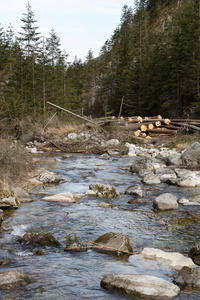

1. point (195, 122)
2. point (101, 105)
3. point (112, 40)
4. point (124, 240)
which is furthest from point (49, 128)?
point (112, 40)

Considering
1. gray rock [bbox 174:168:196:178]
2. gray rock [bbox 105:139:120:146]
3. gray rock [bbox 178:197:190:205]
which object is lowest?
gray rock [bbox 178:197:190:205]

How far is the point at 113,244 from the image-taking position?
5008 mm

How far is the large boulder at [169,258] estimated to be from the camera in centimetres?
447

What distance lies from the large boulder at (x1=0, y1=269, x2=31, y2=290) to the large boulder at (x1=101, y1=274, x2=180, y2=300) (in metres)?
0.96

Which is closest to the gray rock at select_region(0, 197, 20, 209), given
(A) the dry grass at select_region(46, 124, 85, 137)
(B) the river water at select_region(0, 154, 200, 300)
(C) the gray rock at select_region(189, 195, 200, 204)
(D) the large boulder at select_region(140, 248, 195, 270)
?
(B) the river water at select_region(0, 154, 200, 300)

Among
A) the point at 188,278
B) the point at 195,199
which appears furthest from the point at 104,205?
the point at 188,278

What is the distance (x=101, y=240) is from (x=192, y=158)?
8425 millimetres

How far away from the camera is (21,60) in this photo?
29.0 meters

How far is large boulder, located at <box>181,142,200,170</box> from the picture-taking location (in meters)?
12.5

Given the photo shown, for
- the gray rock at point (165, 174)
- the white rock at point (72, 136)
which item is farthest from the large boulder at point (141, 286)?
the white rock at point (72, 136)

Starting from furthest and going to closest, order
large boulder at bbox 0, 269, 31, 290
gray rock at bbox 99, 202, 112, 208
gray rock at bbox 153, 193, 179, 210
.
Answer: gray rock at bbox 99, 202, 112, 208 → gray rock at bbox 153, 193, 179, 210 → large boulder at bbox 0, 269, 31, 290

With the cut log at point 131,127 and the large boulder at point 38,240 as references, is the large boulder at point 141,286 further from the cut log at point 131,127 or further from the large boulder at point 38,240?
the cut log at point 131,127

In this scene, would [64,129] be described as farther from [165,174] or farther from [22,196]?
[22,196]

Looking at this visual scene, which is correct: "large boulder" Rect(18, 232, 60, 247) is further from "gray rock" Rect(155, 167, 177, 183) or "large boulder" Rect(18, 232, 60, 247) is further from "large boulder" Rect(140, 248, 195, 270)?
"gray rock" Rect(155, 167, 177, 183)
